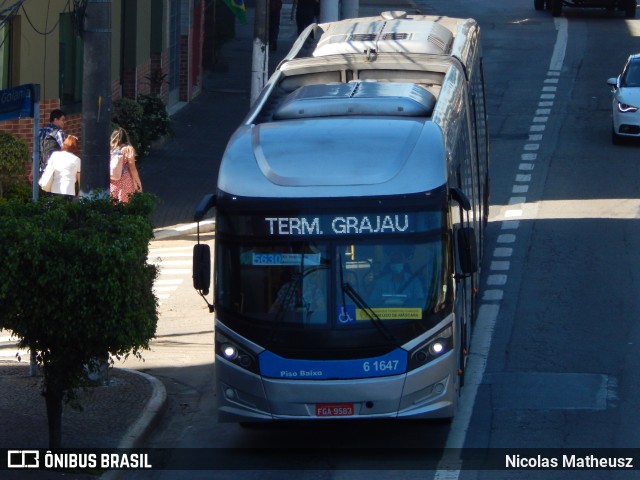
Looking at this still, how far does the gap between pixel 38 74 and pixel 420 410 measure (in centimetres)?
A: 1252

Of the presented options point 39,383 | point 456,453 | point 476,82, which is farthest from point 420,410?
point 476,82

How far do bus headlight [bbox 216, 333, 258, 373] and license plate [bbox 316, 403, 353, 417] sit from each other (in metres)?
0.64

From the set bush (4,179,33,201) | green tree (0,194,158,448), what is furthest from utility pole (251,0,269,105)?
green tree (0,194,158,448)

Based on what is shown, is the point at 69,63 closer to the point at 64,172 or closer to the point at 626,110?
the point at 64,172

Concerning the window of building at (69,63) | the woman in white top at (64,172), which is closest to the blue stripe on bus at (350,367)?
the woman in white top at (64,172)

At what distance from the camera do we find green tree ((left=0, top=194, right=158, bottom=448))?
34.1ft

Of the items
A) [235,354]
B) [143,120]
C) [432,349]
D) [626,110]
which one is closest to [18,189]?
[143,120]

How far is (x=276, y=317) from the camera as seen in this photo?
11.2 m

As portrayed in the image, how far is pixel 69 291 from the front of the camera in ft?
34.1

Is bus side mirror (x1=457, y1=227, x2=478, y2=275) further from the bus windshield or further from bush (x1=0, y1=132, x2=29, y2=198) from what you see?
bush (x1=0, y1=132, x2=29, y2=198)

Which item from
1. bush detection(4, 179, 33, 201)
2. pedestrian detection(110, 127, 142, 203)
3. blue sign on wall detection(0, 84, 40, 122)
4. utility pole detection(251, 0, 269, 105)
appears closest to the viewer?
blue sign on wall detection(0, 84, 40, 122)

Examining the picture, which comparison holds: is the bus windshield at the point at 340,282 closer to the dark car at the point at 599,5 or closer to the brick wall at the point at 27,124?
the brick wall at the point at 27,124

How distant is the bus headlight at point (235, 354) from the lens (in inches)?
445

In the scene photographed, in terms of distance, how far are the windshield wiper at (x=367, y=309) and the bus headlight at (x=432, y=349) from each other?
0.22 metres
